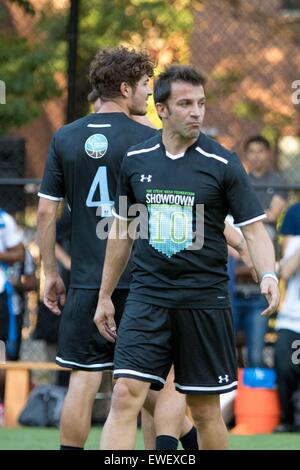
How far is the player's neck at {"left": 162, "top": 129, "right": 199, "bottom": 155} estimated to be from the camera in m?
5.61

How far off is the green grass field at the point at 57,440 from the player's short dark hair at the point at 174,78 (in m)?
3.27

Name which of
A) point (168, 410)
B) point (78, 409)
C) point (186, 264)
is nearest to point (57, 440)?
point (78, 409)

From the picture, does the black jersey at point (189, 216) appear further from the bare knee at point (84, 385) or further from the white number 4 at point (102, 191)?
the bare knee at point (84, 385)

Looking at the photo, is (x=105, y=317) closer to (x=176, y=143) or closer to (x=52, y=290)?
(x=52, y=290)

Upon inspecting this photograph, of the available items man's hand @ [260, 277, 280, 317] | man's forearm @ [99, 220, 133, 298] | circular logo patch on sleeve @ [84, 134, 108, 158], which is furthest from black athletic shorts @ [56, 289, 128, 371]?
man's hand @ [260, 277, 280, 317]

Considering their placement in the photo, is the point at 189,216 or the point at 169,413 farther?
the point at 169,413

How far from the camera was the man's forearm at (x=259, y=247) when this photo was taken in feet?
18.3

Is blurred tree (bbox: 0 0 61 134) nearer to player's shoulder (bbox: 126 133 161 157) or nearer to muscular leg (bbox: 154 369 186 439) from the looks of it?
muscular leg (bbox: 154 369 186 439)

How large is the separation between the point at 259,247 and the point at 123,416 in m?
0.98

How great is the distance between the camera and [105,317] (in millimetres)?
6008

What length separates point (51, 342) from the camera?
1062cm

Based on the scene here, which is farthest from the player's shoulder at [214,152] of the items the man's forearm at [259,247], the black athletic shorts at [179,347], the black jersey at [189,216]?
the black athletic shorts at [179,347]

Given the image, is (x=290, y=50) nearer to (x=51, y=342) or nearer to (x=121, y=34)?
(x=121, y=34)

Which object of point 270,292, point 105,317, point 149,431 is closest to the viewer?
point 270,292
